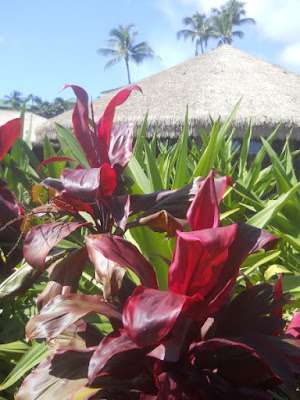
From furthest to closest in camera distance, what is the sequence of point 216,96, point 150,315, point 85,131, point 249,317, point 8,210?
point 216,96, point 8,210, point 85,131, point 249,317, point 150,315

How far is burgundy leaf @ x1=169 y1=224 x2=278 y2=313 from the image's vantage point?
60 centimetres

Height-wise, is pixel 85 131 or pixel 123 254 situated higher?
pixel 85 131

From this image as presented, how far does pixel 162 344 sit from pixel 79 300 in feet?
0.45

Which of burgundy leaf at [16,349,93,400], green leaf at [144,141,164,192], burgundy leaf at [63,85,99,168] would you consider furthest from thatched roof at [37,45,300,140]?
burgundy leaf at [16,349,93,400]

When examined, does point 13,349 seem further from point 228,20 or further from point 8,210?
point 228,20

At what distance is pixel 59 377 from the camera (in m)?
0.65

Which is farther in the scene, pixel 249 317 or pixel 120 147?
pixel 120 147

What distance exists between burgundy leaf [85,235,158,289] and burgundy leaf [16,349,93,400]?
0.13 meters

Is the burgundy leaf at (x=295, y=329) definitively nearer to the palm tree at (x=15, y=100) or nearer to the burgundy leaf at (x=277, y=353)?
the burgundy leaf at (x=277, y=353)

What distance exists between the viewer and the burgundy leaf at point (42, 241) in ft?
2.23

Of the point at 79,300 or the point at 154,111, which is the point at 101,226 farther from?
the point at 154,111

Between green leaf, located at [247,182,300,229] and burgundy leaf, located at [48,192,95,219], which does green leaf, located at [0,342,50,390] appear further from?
green leaf, located at [247,182,300,229]

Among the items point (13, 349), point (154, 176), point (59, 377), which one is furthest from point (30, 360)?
point (154, 176)

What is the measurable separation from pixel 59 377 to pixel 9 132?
47 centimetres
